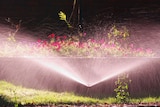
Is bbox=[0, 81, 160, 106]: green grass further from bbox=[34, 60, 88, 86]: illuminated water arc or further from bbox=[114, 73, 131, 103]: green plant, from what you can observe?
bbox=[34, 60, 88, 86]: illuminated water arc

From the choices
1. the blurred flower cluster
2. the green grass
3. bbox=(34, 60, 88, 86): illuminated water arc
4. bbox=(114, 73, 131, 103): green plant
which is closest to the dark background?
the blurred flower cluster

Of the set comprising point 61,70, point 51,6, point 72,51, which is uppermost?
point 51,6

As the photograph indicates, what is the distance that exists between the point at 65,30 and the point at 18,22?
1366 millimetres

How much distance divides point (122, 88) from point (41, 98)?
1.53m

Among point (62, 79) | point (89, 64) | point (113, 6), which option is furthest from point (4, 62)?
point (113, 6)

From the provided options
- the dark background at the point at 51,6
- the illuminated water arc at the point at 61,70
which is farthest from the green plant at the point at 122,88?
the dark background at the point at 51,6

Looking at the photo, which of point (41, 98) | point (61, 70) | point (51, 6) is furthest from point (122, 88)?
point (51, 6)

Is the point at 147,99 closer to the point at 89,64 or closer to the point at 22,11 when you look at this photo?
the point at 89,64

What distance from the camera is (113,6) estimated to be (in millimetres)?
9828

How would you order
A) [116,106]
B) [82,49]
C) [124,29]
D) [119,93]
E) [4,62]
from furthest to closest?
[124,29]
[82,49]
[4,62]
[119,93]
[116,106]

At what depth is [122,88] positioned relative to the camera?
6766 millimetres

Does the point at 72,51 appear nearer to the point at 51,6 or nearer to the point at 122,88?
the point at 122,88

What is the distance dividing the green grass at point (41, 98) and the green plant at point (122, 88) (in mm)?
112

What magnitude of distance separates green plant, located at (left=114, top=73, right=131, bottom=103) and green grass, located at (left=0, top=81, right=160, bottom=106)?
4.4 inches
